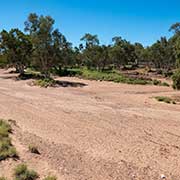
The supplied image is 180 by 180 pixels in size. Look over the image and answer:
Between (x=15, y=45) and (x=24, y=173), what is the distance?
35.2 meters

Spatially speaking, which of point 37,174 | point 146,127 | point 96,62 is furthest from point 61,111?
point 96,62

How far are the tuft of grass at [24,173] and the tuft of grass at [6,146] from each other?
39.6 inches

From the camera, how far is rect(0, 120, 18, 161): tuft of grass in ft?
25.8

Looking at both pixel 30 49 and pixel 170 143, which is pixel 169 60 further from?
pixel 170 143

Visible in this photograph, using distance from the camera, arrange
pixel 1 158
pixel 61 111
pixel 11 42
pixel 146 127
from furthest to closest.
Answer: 1. pixel 11 42
2. pixel 61 111
3. pixel 146 127
4. pixel 1 158

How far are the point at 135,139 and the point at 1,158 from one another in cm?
513

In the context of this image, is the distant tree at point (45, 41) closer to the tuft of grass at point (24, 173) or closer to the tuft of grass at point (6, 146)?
the tuft of grass at point (6, 146)

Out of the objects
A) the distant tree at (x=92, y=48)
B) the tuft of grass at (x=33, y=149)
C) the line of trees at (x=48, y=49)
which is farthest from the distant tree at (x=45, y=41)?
the tuft of grass at (x=33, y=149)

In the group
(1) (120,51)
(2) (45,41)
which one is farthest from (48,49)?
(1) (120,51)

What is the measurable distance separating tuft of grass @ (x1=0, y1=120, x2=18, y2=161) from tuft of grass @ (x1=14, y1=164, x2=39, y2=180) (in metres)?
1.01

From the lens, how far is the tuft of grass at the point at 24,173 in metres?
6.56

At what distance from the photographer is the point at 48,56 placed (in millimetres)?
35281

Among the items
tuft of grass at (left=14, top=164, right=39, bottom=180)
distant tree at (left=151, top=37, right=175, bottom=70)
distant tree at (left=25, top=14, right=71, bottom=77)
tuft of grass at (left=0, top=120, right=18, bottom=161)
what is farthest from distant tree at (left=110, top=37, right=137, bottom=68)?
tuft of grass at (left=14, top=164, right=39, bottom=180)

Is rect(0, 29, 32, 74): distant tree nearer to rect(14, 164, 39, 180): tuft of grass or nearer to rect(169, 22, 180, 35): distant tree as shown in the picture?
rect(169, 22, 180, 35): distant tree
